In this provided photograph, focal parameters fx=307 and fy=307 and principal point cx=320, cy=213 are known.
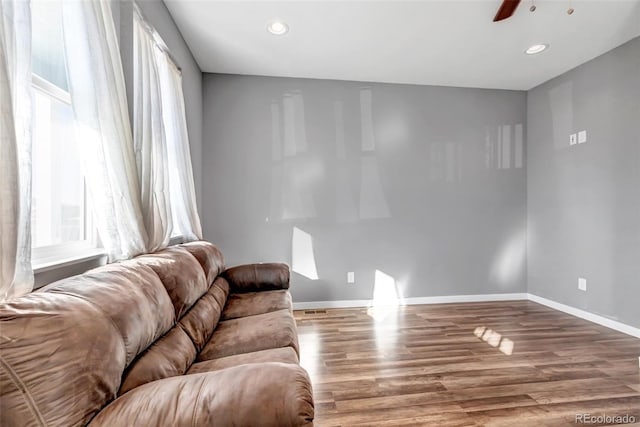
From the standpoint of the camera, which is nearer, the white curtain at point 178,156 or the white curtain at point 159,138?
the white curtain at point 159,138

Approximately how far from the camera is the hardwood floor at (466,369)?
1.76 metres

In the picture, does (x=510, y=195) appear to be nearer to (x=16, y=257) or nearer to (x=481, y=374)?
(x=481, y=374)

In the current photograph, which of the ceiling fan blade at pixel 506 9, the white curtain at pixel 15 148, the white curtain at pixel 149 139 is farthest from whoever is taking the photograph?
the ceiling fan blade at pixel 506 9

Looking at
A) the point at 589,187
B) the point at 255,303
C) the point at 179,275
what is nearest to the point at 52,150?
the point at 179,275

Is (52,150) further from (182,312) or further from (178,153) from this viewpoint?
(178,153)

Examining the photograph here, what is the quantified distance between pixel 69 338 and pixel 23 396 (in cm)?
14

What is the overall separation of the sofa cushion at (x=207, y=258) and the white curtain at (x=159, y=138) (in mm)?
201

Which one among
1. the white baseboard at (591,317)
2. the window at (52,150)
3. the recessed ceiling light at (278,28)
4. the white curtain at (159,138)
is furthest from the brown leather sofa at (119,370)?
the white baseboard at (591,317)

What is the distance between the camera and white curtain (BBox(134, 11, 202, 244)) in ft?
5.81

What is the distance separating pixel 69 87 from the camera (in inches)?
53.6

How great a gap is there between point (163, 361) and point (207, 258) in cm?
117

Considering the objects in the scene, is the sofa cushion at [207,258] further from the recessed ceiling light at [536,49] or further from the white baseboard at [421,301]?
the recessed ceiling light at [536,49]

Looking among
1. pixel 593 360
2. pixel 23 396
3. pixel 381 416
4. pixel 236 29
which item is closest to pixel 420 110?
pixel 236 29

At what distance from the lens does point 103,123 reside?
1.45 metres
